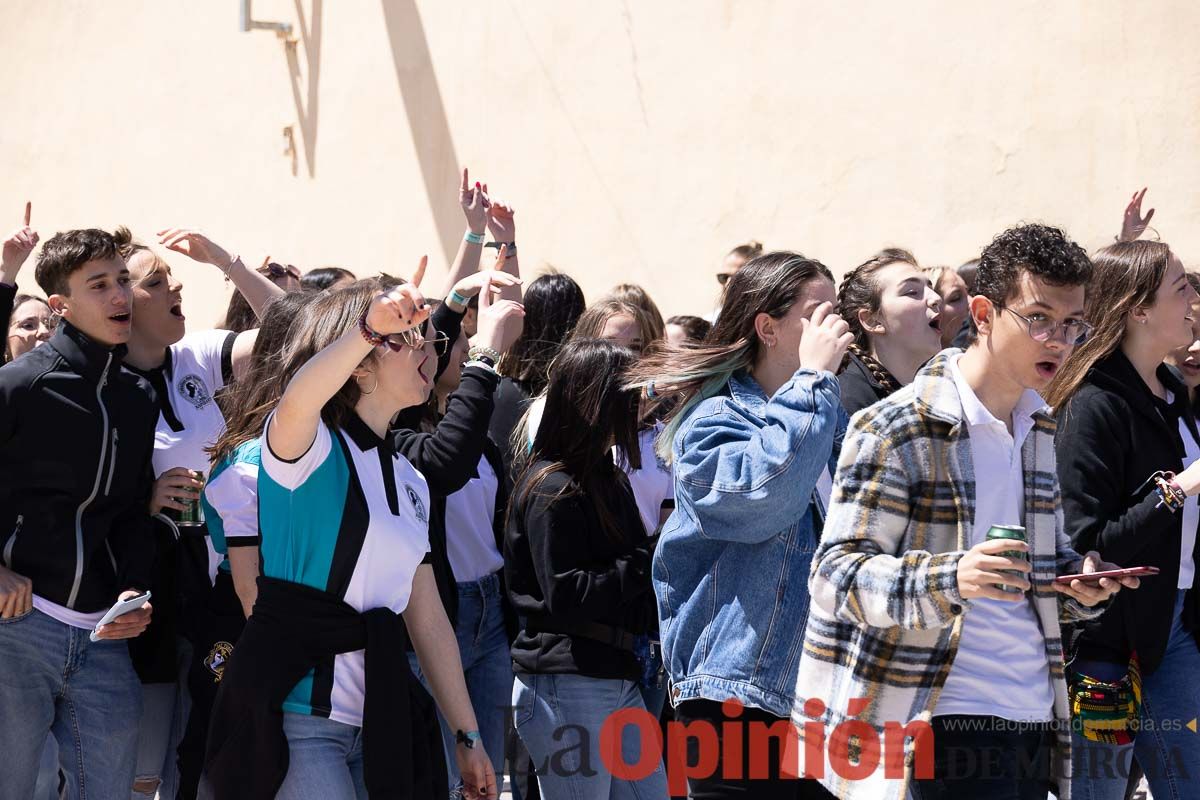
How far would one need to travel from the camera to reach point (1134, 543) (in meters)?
3.94

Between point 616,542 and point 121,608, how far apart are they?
1.40 m

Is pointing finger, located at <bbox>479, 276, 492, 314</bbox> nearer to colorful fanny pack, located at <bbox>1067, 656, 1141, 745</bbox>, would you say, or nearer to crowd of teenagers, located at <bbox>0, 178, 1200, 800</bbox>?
crowd of teenagers, located at <bbox>0, 178, 1200, 800</bbox>

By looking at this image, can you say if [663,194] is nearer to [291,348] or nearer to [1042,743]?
[291,348]

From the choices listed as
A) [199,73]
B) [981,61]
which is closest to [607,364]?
[981,61]

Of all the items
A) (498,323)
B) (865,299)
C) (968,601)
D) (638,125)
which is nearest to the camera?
(968,601)

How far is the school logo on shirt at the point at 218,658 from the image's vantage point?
406 centimetres

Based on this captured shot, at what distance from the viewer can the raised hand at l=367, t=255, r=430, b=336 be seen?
10.0 feet

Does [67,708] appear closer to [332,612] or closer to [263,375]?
[263,375]

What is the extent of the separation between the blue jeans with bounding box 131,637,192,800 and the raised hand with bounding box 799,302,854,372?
2.25m

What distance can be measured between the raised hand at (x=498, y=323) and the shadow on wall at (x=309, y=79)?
21.4ft

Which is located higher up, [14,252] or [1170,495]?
[14,252]

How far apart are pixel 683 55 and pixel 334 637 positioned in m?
5.60

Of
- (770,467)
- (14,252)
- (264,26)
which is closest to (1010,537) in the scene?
(770,467)

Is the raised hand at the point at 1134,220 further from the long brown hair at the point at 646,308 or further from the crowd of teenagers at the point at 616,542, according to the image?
the long brown hair at the point at 646,308
